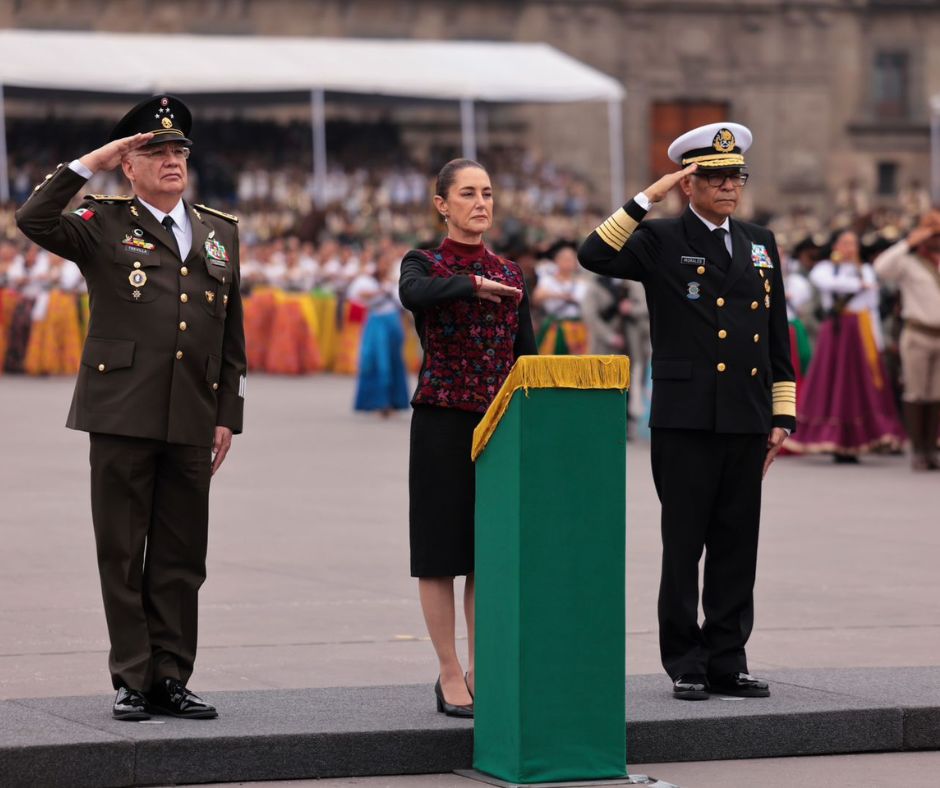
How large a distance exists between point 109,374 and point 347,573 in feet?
13.4

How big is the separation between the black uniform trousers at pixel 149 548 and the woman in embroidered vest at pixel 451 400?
→ 0.65 meters

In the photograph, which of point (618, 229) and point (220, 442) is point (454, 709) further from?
point (618, 229)

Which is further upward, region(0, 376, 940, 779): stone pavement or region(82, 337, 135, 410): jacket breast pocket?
region(82, 337, 135, 410): jacket breast pocket

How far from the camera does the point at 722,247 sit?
7.32 m

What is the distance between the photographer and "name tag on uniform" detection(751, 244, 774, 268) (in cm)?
735

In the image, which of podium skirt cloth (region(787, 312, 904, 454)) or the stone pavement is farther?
podium skirt cloth (region(787, 312, 904, 454))

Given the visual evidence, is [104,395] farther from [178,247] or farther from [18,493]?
[18,493]

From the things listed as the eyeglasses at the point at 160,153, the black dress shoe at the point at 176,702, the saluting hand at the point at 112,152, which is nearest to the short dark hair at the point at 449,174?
the eyeglasses at the point at 160,153

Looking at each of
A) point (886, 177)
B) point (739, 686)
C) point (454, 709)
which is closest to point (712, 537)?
point (739, 686)

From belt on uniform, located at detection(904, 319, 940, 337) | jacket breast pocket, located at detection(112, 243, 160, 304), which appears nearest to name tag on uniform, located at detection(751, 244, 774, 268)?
jacket breast pocket, located at detection(112, 243, 160, 304)

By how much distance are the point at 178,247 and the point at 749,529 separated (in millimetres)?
2068

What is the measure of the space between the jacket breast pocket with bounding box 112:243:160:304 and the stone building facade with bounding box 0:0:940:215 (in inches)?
1657

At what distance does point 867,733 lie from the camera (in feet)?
22.6

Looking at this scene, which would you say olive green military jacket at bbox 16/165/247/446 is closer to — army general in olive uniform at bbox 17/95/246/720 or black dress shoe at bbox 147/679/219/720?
army general in olive uniform at bbox 17/95/246/720
